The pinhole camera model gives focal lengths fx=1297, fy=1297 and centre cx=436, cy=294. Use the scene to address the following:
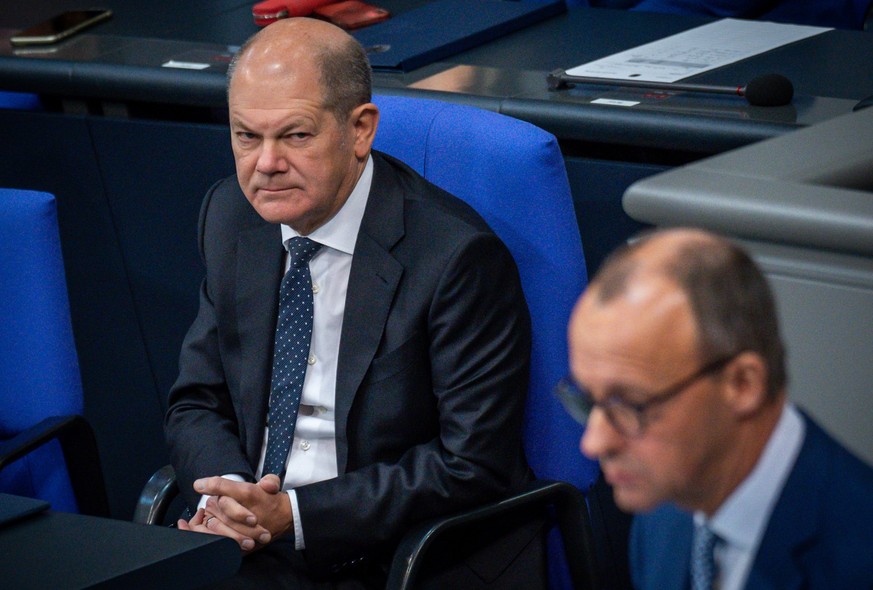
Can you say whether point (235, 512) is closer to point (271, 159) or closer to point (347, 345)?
point (347, 345)

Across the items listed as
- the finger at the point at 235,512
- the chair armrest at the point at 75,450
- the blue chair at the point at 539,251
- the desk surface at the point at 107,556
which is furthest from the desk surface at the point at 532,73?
the desk surface at the point at 107,556

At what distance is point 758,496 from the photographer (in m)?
0.91

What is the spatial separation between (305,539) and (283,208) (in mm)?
444

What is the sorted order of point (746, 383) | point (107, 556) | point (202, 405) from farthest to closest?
point (202, 405)
point (107, 556)
point (746, 383)

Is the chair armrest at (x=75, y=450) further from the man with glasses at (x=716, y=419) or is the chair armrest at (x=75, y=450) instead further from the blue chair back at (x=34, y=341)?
the man with glasses at (x=716, y=419)

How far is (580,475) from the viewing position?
1.81m

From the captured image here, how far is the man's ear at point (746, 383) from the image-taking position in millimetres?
849

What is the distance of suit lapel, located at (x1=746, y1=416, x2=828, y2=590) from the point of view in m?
0.88

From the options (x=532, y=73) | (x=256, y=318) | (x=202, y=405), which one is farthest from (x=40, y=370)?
(x=532, y=73)

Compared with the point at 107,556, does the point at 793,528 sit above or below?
above

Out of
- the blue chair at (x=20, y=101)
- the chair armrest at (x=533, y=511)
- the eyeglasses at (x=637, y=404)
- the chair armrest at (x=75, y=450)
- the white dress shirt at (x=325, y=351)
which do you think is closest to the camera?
the eyeglasses at (x=637, y=404)

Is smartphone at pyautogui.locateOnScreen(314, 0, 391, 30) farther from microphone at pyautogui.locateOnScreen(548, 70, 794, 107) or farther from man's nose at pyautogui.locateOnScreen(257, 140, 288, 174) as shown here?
man's nose at pyautogui.locateOnScreen(257, 140, 288, 174)

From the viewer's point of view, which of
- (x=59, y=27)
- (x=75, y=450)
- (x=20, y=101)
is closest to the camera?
(x=75, y=450)

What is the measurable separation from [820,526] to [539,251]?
0.90 meters
